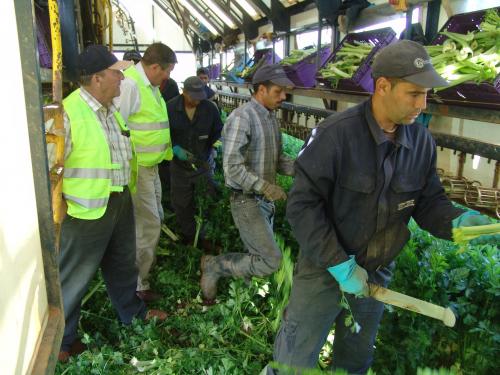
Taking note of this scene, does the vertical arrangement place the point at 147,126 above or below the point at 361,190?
above

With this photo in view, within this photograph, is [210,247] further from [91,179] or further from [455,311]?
[455,311]

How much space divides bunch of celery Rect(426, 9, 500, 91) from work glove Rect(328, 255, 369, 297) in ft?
4.78

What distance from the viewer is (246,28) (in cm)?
1161

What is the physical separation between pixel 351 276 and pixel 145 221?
2.50 m

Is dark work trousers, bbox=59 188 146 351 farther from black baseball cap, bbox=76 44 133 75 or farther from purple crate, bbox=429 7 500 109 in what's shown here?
purple crate, bbox=429 7 500 109

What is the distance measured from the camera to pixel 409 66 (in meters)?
1.98

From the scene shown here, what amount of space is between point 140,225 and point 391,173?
2722 mm

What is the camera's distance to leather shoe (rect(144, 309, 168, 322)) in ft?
12.1

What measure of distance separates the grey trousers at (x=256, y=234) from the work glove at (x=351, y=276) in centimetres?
142

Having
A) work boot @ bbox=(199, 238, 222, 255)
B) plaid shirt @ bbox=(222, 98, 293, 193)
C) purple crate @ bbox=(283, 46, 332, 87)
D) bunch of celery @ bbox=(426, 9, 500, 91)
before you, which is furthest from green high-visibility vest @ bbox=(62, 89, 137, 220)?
purple crate @ bbox=(283, 46, 332, 87)

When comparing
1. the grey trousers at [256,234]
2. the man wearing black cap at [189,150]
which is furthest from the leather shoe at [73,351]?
the man wearing black cap at [189,150]

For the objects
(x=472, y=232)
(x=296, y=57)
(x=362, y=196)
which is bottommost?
(x=472, y=232)

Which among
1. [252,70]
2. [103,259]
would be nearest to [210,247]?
[103,259]

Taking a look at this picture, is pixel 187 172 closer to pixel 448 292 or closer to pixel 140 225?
pixel 140 225
